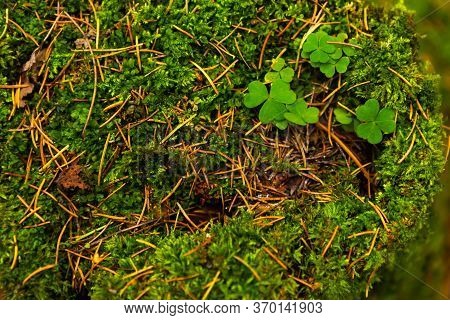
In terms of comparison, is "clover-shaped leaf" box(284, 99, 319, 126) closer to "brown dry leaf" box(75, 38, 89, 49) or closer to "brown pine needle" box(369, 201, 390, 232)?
"brown pine needle" box(369, 201, 390, 232)

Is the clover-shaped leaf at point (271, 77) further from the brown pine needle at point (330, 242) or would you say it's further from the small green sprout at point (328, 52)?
the brown pine needle at point (330, 242)

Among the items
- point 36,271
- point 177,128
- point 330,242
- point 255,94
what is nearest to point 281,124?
point 255,94

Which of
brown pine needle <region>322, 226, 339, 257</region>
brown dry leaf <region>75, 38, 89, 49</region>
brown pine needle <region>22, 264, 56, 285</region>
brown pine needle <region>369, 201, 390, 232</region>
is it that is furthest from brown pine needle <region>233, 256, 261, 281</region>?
brown dry leaf <region>75, 38, 89, 49</region>

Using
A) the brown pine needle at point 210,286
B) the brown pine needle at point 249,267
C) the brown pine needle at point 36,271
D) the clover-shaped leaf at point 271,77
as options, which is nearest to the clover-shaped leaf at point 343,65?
the clover-shaped leaf at point 271,77

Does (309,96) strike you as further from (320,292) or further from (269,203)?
(320,292)
